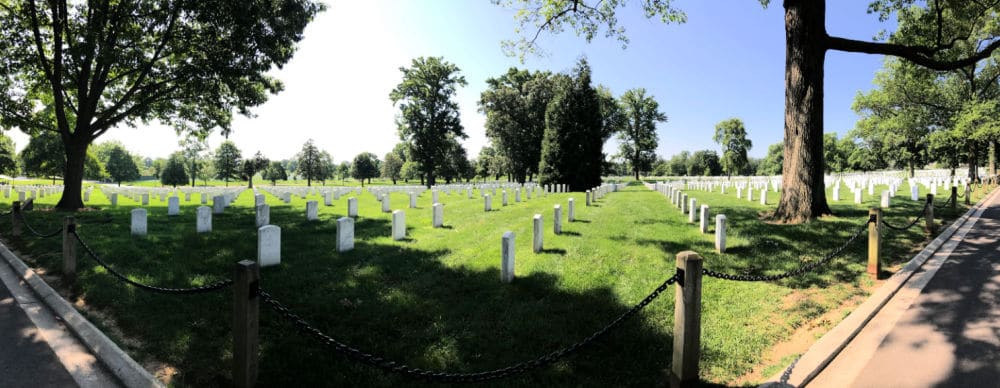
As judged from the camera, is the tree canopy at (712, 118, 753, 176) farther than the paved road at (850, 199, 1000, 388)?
Yes

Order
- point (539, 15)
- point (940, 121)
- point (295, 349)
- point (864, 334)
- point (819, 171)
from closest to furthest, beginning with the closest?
point (295, 349) → point (864, 334) → point (819, 171) → point (539, 15) → point (940, 121)

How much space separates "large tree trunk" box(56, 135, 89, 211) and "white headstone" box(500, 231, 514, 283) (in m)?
19.9

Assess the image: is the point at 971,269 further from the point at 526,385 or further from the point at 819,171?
the point at 526,385

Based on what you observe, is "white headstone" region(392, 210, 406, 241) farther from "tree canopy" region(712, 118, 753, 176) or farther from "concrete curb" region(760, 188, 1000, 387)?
"tree canopy" region(712, 118, 753, 176)

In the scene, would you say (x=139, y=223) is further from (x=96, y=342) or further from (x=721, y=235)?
(x=721, y=235)

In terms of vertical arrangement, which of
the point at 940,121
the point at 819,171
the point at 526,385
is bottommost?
the point at 526,385

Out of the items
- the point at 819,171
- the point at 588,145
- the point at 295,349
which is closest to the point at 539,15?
the point at 819,171

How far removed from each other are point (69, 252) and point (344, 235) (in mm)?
4375

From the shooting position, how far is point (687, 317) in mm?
3342

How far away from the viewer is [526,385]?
367 centimetres

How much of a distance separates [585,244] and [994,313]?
18.2 feet

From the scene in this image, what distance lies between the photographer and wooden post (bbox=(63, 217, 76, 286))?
6.76m

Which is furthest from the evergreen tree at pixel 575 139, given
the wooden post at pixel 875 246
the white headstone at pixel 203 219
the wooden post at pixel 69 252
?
the wooden post at pixel 69 252

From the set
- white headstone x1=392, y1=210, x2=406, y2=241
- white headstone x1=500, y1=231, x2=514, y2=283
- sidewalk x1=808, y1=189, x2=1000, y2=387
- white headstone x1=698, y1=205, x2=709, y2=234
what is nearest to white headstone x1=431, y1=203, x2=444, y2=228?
white headstone x1=392, y1=210, x2=406, y2=241
